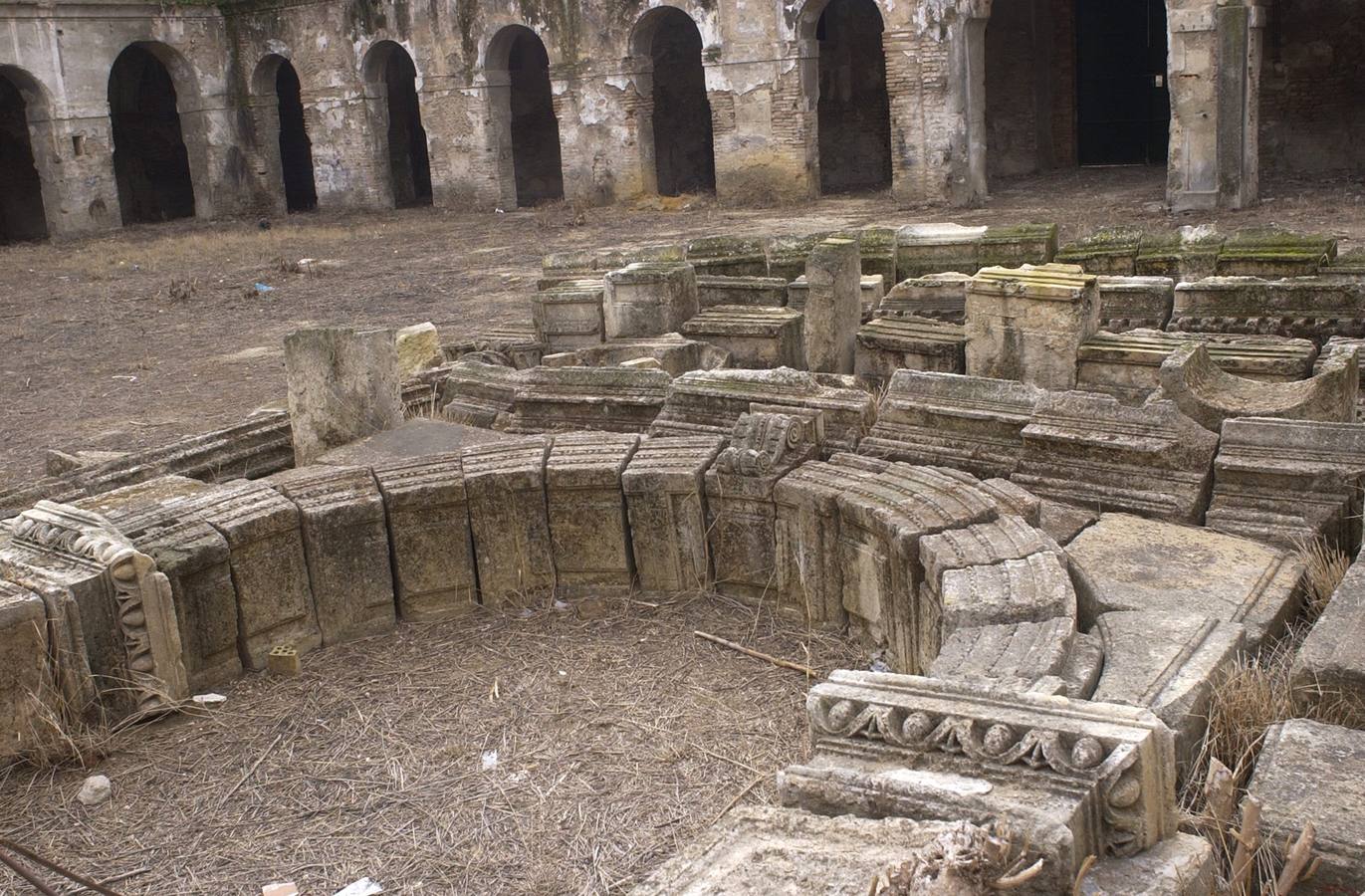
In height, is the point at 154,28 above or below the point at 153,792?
above

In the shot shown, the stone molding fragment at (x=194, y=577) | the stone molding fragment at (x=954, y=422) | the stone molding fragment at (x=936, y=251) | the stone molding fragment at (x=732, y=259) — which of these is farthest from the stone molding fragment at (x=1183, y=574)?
the stone molding fragment at (x=732, y=259)

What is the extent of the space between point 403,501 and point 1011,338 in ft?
12.2

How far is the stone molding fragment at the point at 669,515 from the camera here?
5859 mm

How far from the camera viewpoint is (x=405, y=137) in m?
26.7

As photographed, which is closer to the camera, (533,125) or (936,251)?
(936,251)

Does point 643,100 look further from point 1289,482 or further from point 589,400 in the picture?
point 1289,482

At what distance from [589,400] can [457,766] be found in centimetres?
273

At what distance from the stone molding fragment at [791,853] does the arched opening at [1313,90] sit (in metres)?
18.0

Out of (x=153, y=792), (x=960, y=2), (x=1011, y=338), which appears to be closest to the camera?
(x=153, y=792)

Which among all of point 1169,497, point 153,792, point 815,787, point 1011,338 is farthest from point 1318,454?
point 153,792

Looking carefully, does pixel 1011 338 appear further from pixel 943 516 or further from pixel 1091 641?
pixel 1091 641

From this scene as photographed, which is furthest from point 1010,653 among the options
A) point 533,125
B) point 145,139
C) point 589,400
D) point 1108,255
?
point 145,139

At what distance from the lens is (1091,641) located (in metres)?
4.28

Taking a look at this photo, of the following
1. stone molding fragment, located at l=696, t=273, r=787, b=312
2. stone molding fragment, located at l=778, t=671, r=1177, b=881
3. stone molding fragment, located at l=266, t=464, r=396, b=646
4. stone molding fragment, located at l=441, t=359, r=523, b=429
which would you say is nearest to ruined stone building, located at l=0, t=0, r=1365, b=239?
stone molding fragment, located at l=696, t=273, r=787, b=312
